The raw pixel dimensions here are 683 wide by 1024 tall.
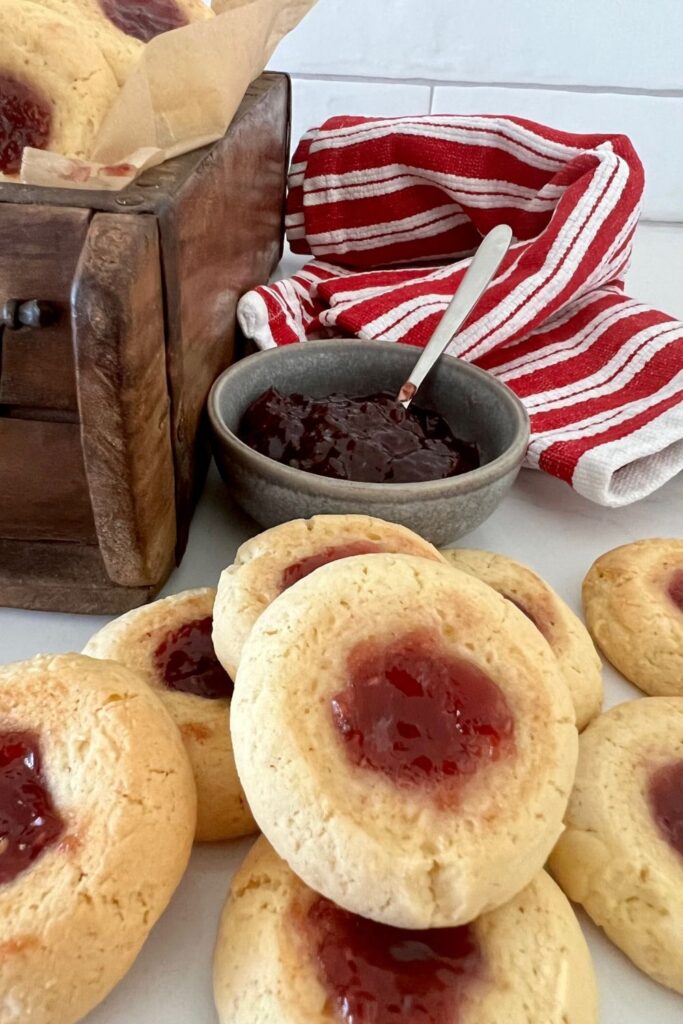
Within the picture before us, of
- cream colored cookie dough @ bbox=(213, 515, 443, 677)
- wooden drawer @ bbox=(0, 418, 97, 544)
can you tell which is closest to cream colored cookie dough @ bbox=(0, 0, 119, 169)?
wooden drawer @ bbox=(0, 418, 97, 544)

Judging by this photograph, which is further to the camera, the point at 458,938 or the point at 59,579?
the point at 59,579

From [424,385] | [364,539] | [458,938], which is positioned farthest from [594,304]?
[458,938]

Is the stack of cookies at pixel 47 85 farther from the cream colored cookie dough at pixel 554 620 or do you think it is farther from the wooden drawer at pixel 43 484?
the cream colored cookie dough at pixel 554 620

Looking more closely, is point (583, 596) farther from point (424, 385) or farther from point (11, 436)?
point (11, 436)

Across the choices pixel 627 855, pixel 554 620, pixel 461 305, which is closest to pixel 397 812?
pixel 627 855

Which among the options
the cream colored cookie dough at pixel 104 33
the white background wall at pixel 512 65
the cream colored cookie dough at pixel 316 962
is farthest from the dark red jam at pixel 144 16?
the white background wall at pixel 512 65

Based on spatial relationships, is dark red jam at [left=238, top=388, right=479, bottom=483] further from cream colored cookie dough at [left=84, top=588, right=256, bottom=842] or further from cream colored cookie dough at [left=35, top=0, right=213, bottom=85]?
cream colored cookie dough at [left=35, top=0, right=213, bottom=85]
